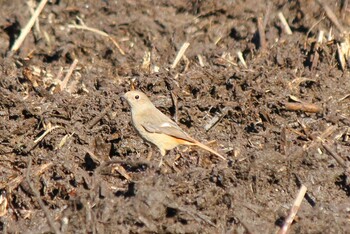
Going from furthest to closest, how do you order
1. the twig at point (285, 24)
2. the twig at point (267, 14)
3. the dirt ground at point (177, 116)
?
the twig at point (267, 14) → the twig at point (285, 24) → the dirt ground at point (177, 116)

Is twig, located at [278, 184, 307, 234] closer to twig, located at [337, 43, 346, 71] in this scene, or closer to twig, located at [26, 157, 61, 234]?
twig, located at [26, 157, 61, 234]

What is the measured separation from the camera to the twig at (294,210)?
7293 millimetres

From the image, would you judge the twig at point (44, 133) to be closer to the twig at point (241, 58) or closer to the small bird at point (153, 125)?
the small bird at point (153, 125)

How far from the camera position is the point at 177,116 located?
30.8 feet

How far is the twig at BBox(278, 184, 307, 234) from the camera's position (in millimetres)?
7293

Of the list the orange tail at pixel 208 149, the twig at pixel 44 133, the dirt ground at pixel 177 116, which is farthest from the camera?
the twig at pixel 44 133

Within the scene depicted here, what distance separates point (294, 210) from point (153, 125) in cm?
214

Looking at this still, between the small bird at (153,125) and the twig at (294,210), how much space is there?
1.52 meters

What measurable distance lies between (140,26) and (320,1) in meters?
2.35

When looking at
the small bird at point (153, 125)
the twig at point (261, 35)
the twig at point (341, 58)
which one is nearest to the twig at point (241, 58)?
the twig at point (261, 35)

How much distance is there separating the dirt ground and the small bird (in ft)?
0.41

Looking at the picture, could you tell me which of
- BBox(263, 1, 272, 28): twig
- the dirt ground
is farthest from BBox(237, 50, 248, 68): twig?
BBox(263, 1, 272, 28): twig

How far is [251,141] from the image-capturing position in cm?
903

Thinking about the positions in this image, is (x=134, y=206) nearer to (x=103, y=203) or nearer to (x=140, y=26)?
(x=103, y=203)
